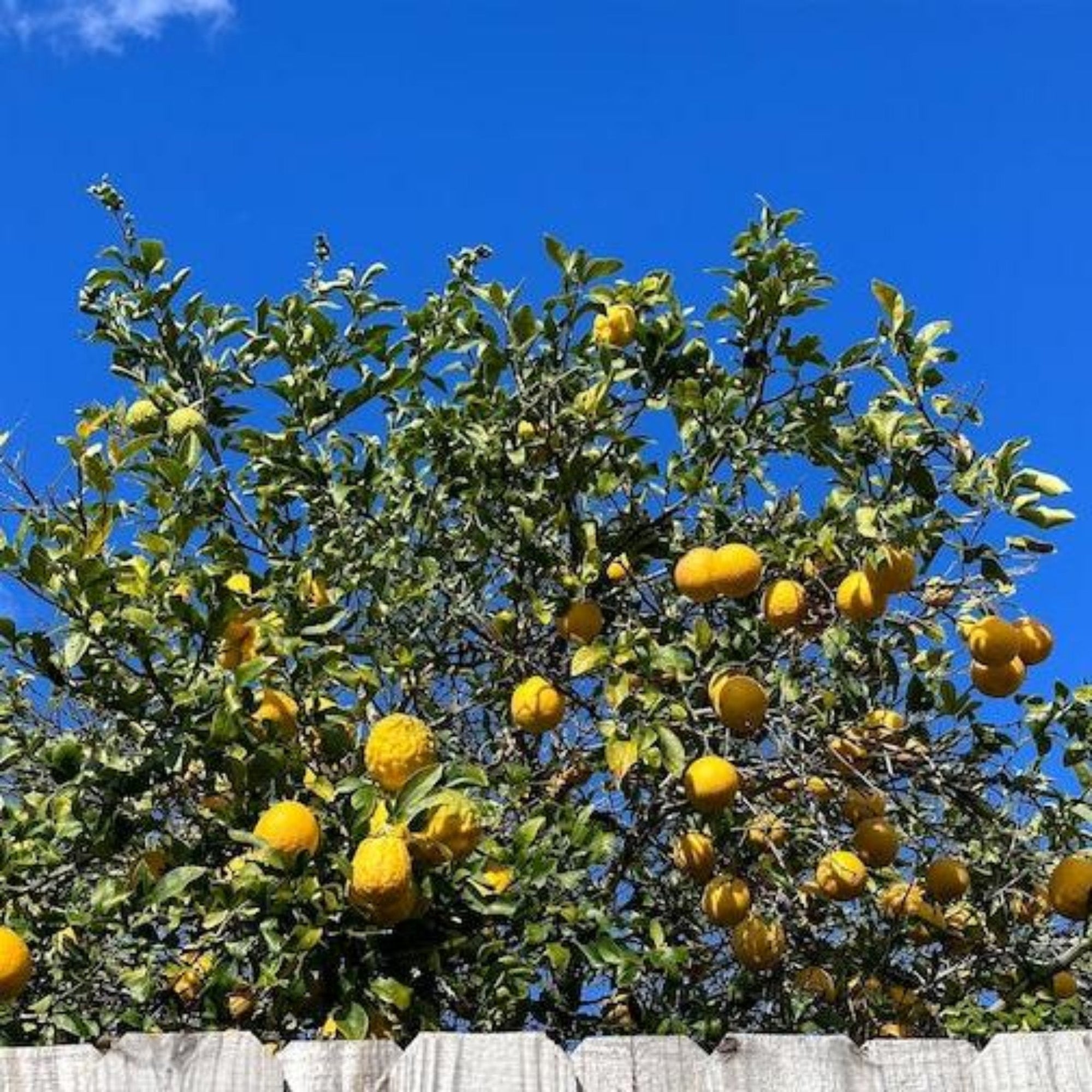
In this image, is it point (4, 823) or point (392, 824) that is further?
point (4, 823)

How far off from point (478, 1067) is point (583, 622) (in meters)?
1.71

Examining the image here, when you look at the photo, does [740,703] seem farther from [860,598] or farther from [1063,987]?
[1063,987]

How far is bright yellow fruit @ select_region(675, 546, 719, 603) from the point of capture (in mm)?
3186

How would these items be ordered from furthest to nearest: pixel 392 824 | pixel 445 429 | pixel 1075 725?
pixel 445 429
pixel 1075 725
pixel 392 824

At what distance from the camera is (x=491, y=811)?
2955mm

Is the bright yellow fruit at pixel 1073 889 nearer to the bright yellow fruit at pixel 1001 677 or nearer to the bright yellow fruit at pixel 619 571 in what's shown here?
the bright yellow fruit at pixel 1001 677

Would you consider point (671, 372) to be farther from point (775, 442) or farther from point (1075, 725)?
point (1075, 725)

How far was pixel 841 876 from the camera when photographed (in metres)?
3.17

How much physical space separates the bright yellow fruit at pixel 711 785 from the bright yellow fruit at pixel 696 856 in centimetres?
25

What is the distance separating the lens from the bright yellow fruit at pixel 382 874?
2217 millimetres

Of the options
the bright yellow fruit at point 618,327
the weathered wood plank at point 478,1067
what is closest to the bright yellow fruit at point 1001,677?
the bright yellow fruit at point 618,327

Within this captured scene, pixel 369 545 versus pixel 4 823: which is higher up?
pixel 369 545

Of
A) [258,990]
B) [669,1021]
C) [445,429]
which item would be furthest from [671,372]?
[258,990]

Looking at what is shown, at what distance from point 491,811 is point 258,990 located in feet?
2.14
